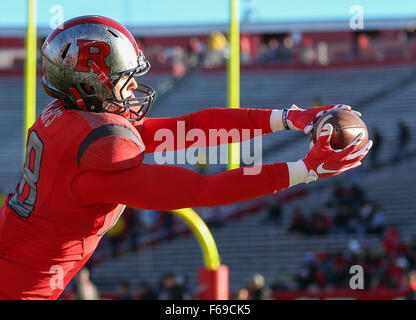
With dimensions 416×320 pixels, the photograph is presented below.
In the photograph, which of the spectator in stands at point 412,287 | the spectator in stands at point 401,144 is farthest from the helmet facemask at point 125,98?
the spectator in stands at point 401,144

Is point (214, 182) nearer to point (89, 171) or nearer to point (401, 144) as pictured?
point (89, 171)

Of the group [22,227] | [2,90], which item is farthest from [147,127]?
[2,90]

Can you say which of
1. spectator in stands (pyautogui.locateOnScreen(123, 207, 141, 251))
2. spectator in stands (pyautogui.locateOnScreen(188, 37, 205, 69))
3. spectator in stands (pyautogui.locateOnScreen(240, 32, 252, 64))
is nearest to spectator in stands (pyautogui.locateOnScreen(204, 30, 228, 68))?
spectator in stands (pyautogui.locateOnScreen(188, 37, 205, 69))

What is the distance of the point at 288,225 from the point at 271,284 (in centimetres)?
188

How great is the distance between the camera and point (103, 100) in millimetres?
2596

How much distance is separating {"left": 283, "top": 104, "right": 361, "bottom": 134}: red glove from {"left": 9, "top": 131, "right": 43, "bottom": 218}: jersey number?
0.85 m

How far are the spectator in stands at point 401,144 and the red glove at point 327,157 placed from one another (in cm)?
1014

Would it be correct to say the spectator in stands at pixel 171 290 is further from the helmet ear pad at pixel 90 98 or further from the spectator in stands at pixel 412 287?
the helmet ear pad at pixel 90 98

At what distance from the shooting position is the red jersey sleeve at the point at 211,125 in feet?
9.55

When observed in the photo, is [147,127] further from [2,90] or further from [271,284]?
[2,90]

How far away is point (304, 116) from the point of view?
2.68m

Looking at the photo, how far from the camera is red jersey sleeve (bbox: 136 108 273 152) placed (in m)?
2.91

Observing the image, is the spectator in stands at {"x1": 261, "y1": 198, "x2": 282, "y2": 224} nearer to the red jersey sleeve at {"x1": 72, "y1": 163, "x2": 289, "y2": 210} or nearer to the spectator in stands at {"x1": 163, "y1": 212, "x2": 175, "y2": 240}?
the spectator in stands at {"x1": 163, "y1": 212, "x2": 175, "y2": 240}

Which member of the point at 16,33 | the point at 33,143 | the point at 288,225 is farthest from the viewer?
the point at 16,33
